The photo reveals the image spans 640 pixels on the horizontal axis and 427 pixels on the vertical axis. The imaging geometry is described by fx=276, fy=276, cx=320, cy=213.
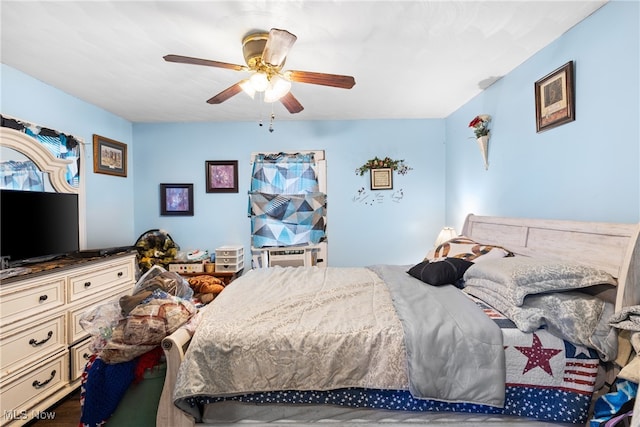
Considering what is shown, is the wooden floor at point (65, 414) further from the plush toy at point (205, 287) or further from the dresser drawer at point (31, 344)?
the plush toy at point (205, 287)

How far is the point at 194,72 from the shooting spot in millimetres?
2297

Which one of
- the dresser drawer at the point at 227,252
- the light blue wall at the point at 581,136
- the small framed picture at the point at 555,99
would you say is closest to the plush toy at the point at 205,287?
the dresser drawer at the point at 227,252

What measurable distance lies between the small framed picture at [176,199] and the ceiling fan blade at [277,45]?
2.51 m

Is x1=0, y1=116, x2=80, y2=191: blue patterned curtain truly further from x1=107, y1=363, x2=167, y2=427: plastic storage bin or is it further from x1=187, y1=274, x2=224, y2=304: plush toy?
x1=107, y1=363, x2=167, y2=427: plastic storage bin

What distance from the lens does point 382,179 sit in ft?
11.9

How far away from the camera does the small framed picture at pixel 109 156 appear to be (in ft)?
9.95

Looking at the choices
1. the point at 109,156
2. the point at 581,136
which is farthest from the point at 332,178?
the point at 109,156

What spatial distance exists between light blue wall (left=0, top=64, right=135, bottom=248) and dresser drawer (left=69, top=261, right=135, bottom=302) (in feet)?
2.00

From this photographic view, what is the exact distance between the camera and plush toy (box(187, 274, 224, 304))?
9.26 feet

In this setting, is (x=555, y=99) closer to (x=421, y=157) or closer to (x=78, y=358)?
(x=421, y=157)

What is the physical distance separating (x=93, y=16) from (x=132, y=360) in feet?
6.40

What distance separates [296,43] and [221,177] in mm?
2197

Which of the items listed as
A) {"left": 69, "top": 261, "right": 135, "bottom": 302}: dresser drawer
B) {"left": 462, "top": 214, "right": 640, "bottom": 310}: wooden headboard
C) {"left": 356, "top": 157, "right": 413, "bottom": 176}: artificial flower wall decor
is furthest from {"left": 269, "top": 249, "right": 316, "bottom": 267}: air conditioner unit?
{"left": 462, "top": 214, "right": 640, "bottom": 310}: wooden headboard

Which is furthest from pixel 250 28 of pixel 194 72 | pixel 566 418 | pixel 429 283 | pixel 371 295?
pixel 566 418
